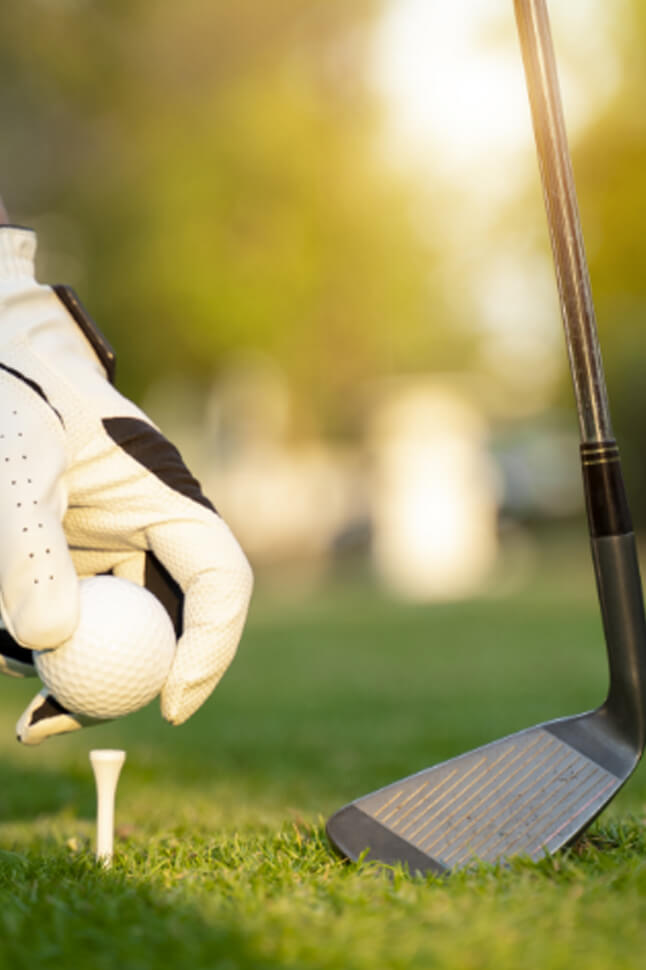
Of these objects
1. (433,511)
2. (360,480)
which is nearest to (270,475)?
(360,480)

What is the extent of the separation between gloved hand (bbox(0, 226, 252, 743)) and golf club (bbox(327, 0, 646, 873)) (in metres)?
0.46

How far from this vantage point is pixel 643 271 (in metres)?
19.7

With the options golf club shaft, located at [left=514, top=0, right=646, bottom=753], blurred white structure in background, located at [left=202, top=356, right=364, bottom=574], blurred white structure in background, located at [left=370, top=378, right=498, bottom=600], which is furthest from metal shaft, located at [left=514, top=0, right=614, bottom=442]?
blurred white structure in background, located at [left=202, top=356, right=364, bottom=574]

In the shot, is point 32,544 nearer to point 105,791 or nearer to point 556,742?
point 105,791

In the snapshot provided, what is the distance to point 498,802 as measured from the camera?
2.18m

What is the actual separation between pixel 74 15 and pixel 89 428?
19445 millimetres

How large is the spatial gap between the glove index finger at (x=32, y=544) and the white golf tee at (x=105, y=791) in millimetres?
405

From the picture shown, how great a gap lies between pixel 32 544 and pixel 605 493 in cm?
108

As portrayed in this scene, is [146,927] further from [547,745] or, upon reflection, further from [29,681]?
[29,681]

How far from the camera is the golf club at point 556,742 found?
6.98 ft

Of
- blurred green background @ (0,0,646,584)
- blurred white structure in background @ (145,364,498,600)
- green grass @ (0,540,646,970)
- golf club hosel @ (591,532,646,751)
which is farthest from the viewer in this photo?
blurred white structure in background @ (145,364,498,600)

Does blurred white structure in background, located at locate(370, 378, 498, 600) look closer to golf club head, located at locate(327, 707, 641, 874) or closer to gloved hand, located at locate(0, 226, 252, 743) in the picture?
golf club head, located at locate(327, 707, 641, 874)

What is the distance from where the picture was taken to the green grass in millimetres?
1661

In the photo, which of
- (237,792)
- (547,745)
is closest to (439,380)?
(237,792)
